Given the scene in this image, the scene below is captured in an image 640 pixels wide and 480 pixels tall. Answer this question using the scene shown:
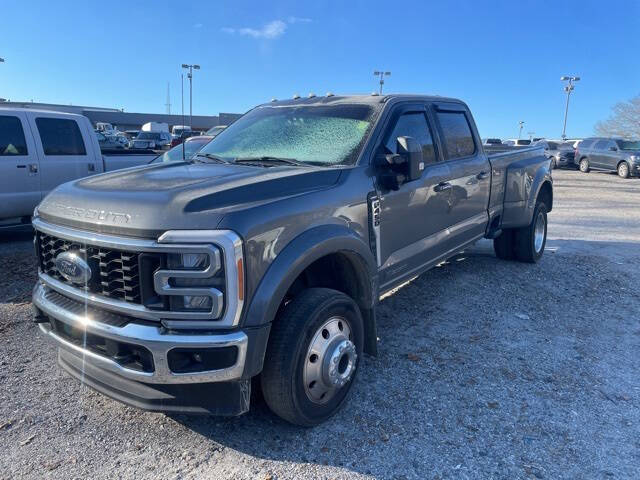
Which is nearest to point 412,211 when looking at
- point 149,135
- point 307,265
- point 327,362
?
point 307,265

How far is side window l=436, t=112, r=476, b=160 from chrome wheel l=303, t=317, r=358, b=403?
231cm

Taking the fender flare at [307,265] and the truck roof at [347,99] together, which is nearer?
the fender flare at [307,265]

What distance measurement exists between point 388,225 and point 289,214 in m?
1.12

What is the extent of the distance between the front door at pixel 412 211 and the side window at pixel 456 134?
299mm

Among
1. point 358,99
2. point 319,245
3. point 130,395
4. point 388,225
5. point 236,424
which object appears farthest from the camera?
point 358,99

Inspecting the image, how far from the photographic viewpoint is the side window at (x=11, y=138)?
7066 millimetres

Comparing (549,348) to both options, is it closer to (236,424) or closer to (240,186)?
(236,424)

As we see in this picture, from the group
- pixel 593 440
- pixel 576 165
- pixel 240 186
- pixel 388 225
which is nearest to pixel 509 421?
pixel 593 440

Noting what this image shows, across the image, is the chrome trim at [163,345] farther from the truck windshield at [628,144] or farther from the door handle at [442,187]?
the truck windshield at [628,144]

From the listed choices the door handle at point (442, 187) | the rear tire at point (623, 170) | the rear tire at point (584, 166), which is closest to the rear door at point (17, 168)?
the door handle at point (442, 187)

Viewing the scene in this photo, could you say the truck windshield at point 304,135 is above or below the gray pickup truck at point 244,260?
above

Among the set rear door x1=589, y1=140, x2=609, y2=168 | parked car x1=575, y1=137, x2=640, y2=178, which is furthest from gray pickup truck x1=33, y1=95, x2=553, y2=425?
rear door x1=589, y1=140, x2=609, y2=168

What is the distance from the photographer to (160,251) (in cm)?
237

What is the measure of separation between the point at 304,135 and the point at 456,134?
186cm
